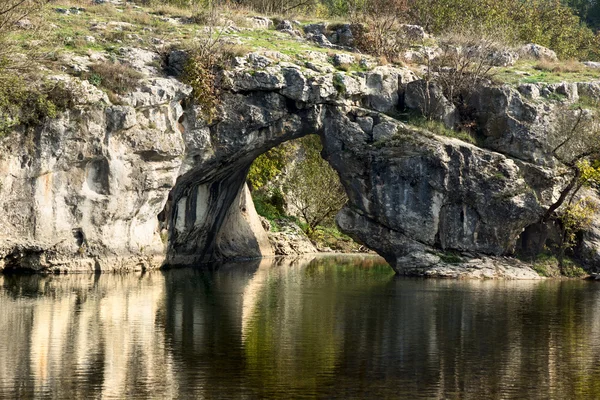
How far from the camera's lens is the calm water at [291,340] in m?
19.2

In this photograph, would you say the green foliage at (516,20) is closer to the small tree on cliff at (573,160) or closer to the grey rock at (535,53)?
the grey rock at (535,53)

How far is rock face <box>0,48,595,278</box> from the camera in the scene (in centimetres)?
4312

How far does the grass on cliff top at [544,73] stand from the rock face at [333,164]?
2185 mm

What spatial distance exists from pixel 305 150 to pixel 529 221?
3061 centimetres

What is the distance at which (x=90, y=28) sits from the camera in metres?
48.4

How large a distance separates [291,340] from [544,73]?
33.4 m

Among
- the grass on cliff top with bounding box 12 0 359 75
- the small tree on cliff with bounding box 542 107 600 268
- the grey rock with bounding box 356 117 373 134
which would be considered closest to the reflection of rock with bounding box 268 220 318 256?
the grass on cliff top with bounding box 12 0 359 75

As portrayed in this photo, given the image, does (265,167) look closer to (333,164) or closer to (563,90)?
(333,164)

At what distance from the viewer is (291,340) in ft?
82.3

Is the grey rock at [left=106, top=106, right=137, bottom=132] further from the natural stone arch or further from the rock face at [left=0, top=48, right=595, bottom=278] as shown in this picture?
the natural stone arch

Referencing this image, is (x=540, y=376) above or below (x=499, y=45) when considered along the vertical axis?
below

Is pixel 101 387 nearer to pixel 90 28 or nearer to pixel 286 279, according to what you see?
pixel 286 279

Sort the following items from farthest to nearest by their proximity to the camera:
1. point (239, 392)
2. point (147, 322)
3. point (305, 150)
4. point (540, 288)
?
point (305, 150)
point (540, 288)
point (147, 322)
point (239, 392)

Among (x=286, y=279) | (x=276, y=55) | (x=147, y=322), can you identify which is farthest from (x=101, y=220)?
(x=147, y=322)
